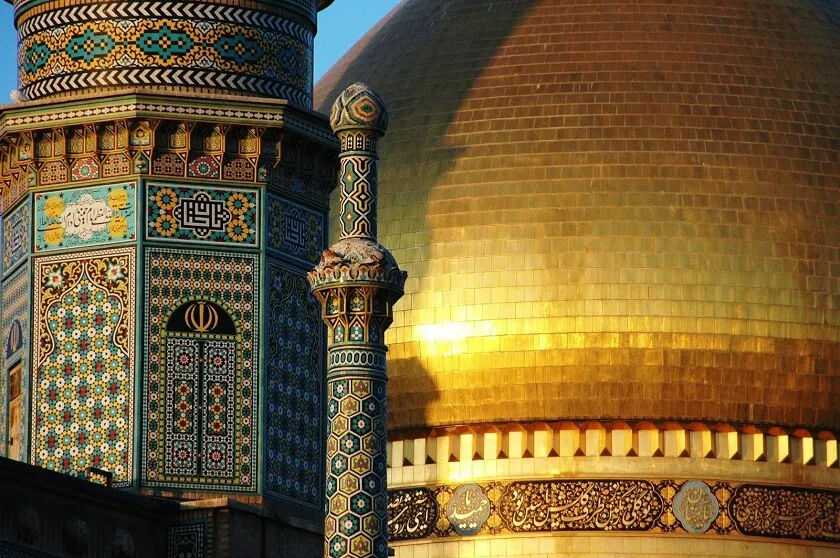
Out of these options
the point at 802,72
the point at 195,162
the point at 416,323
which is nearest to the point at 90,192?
the point at 195,162

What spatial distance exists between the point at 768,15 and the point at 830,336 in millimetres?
3051

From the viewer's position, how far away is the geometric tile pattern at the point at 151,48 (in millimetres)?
19188

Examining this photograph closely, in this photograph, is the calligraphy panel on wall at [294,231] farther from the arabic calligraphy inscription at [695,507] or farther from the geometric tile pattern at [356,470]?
the arabic calligraphy inscription at [695,507]

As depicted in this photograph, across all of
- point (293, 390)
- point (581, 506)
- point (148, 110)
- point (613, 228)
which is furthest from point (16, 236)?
point (613, 228)

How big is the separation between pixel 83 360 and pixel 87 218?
780 millimetres

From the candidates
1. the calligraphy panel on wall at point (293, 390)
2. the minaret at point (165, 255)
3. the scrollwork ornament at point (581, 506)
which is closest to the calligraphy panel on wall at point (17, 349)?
the minaret at point (165, 255)

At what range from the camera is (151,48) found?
1920 centimetres

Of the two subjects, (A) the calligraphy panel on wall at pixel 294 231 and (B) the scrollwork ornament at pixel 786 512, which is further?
(B) the scrollwork ornament at pixel 786 512

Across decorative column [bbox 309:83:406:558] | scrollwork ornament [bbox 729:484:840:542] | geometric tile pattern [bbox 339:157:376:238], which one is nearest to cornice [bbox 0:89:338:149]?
decorative column [bbox 309:83:406:558]

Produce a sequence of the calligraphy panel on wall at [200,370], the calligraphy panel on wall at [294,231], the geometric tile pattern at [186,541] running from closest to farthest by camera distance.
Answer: the geometric tile pattern at [186,541] < the calligraphy panel on wall at [200,370] < the calligraphy panel on wall at [294,231]

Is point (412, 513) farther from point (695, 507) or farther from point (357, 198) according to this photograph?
point (357, 198)

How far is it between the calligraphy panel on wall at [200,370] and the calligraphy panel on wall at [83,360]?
0.43 feet

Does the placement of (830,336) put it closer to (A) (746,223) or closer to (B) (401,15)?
(A) (746,223)

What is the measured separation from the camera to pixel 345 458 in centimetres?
1697
